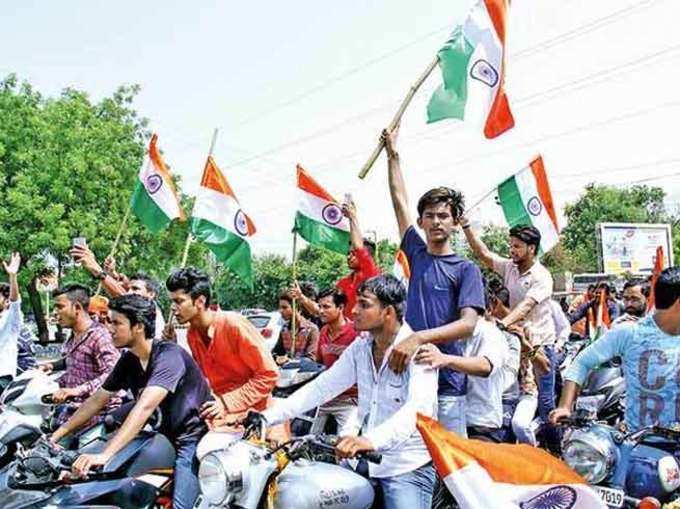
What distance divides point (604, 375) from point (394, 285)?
144 inches

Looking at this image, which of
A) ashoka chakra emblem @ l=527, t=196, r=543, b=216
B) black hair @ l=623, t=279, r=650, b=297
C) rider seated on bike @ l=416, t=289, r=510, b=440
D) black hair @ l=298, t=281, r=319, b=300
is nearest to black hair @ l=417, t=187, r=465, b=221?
rider seated on bike @ l=416, t=289, r=510, b=440

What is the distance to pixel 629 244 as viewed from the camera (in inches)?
1705

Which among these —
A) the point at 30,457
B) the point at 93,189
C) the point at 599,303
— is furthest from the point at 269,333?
the point at 93,189

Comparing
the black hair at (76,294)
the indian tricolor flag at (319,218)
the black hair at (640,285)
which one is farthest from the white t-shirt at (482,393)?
the indian tricolor flag at (319,218)

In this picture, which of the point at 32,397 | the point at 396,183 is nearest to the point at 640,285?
the point at 396,183

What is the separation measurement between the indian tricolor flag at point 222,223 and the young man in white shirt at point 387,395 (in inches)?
215

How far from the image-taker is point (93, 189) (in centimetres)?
2920

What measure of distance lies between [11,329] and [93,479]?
14.3ft

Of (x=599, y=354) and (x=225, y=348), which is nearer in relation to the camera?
(x=599, y=354)

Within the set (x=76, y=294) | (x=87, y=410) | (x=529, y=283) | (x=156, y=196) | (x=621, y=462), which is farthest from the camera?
(x=156, y=196)

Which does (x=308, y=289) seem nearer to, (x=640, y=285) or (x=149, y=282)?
(x=149, y=282)

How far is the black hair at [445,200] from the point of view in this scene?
4.16 meters

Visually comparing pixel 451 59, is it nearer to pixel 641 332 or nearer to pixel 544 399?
pixel 544 399

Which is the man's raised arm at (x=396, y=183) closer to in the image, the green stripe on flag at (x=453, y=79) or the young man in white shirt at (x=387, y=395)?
the young man in white shirt at (x=387, y=395)
